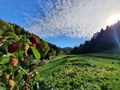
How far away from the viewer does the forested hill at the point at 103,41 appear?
80.0 m

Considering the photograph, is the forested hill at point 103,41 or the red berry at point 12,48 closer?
the red berry at point 12,48

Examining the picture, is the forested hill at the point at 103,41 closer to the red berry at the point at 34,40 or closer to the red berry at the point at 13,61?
the red berry at the point at 34,40

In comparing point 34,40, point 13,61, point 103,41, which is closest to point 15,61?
point 13,61

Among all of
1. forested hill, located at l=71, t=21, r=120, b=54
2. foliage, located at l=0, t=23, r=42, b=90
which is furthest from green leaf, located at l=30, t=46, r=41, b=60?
forested hill, located at l=71, t=21, r=120, b=54

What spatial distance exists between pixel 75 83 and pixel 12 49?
14.8 m

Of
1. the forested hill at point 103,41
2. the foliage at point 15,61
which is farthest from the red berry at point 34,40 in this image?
the forested hill at point 103,41

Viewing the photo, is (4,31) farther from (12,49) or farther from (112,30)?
(112,30)

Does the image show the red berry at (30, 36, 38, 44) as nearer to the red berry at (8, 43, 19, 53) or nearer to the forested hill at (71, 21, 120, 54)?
the red berry at (8, 43, 19, 53)

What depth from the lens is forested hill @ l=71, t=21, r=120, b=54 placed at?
8000 cm

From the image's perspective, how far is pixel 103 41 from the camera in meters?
83.5

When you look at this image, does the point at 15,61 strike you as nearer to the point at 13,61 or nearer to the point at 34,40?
the point at 13,61

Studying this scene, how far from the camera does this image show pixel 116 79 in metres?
17.0

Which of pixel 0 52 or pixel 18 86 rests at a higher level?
pixel 0 52

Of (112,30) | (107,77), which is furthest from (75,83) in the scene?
(112,30)
